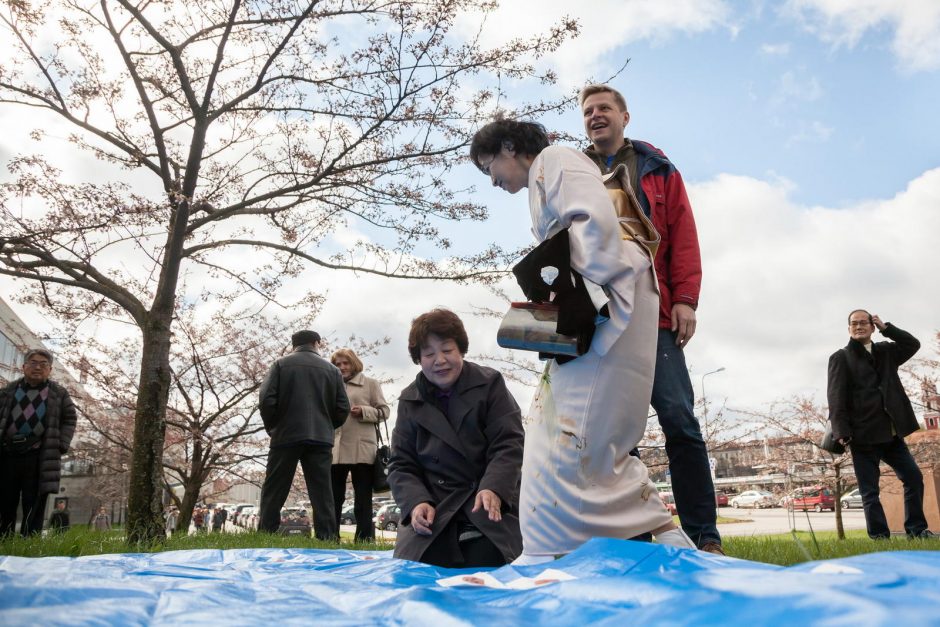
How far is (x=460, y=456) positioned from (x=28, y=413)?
16.1ft

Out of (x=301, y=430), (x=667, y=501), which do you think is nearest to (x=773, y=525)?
(x=667, y=501)

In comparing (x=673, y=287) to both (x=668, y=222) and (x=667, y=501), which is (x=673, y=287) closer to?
(x=668, y=222)

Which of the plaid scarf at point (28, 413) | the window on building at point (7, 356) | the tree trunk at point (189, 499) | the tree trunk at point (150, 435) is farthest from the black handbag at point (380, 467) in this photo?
the window on building at point (7, 356)

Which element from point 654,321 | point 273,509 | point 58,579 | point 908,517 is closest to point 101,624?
point 58,579

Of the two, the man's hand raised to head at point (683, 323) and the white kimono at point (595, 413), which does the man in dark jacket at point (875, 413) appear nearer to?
the man's hand raised to head at point (683, 323)

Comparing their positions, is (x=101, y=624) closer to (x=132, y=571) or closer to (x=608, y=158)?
(x=132, y=571)

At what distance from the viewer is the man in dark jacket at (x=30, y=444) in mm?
5965

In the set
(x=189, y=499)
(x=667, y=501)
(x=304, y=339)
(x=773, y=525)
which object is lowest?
(x=773, y=525)

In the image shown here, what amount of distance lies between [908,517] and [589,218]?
4.82m

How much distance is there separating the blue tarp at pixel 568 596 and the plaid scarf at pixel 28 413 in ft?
14.9

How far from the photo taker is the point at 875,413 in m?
Answer: 5.36

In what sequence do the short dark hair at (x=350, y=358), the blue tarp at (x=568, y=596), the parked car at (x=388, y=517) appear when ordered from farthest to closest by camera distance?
1. the parked car at (x=388, y=517)
2. the short dark hair at (x=350, y=358)
3. the blue tarp at (x=568, y=596)

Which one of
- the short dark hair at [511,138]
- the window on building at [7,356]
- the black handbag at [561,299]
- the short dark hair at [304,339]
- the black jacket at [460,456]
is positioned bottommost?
the black jacket at [460,456]

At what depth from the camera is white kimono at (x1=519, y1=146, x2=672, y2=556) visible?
2.13m
